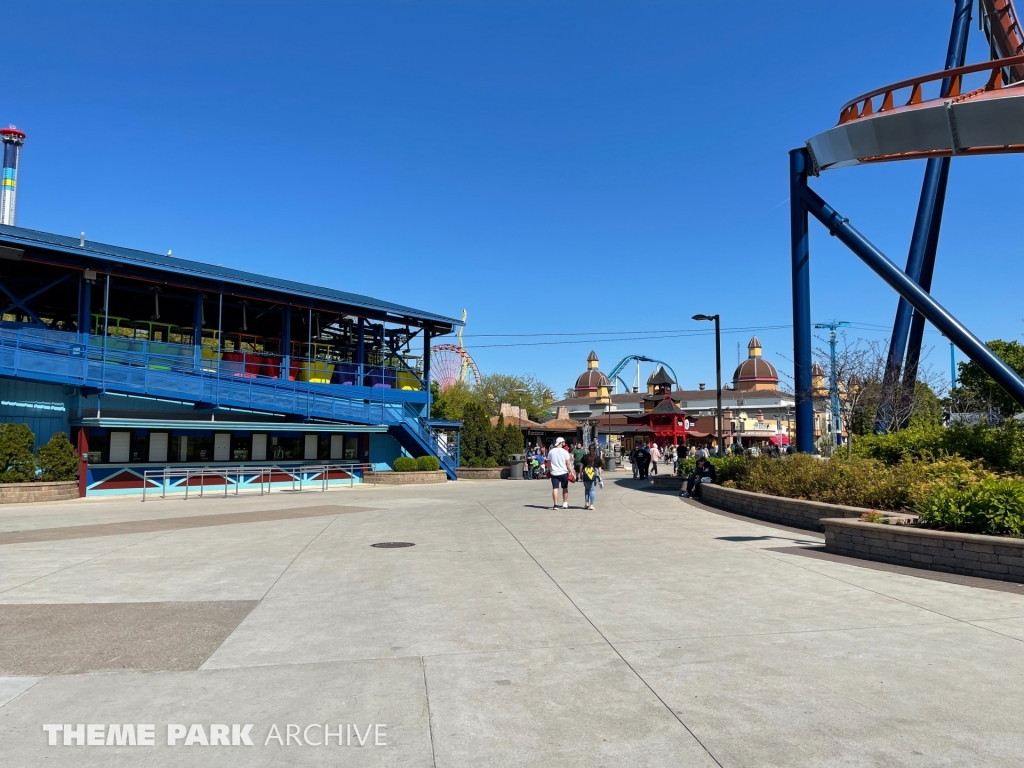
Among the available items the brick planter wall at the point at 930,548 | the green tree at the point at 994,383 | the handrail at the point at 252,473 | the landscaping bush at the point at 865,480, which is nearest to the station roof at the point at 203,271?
the handrail at the point at 252,473

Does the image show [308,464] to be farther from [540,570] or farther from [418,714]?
[418,714]

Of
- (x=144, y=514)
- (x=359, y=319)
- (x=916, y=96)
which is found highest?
(x=916, y=96)

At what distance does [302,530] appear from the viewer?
13.9 m

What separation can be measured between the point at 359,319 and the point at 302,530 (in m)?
19.5

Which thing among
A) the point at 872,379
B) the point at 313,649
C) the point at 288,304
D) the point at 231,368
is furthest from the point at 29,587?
the point at 872,379

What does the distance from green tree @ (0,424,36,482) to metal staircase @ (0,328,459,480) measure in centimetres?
167

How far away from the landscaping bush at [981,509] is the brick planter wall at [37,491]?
2068 cm

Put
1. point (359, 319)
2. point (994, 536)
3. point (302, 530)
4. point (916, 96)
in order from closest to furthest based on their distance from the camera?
point (994, 536), point (302, 530), point (916, 96), point (359, 319)

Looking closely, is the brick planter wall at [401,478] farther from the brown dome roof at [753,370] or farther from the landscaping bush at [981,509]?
the brown dome roof at [753,370]

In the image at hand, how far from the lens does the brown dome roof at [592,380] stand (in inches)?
5413

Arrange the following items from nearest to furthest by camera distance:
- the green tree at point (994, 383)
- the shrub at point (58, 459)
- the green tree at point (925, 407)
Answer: the shrub at point (58, 459) → the green tree at point (925, 407) → the green tree at point (994, 383)

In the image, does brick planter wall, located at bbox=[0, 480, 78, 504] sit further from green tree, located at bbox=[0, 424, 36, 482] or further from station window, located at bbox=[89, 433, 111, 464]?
station window, located at bbox=[89, 433, 111, 464]

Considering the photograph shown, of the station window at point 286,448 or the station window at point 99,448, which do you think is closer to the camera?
the station window at point 99,448

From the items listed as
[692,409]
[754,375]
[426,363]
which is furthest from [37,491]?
[754,375]
